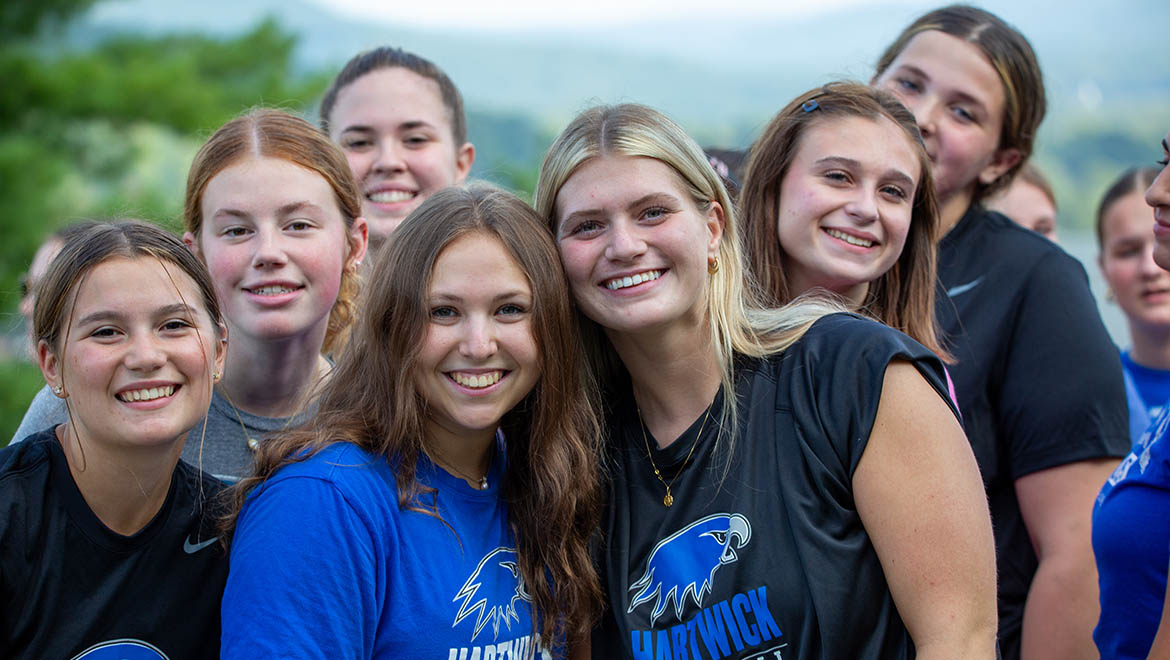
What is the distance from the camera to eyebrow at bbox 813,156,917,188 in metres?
2.84

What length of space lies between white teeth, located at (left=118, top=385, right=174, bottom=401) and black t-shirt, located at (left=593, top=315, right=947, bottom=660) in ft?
3.56

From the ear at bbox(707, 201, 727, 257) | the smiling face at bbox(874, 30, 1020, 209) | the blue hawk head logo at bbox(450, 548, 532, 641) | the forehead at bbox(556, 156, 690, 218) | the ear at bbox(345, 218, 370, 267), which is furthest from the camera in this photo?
the smiling face at bbox(874, 30, 1020, 209)

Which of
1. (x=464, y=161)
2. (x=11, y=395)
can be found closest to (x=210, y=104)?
(x=11, y=395)

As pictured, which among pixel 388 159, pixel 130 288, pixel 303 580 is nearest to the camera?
pixel 303 580

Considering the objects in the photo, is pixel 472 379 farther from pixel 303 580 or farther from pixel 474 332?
pixel 303 580

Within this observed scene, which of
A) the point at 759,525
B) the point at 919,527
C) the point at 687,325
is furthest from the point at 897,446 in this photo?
the point at 687,325

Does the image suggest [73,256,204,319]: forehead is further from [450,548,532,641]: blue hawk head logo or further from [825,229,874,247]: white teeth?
[825,229,874,247]: white teeth

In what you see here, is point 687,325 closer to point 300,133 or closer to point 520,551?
point 520,551

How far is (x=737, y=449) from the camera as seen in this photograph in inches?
91.9

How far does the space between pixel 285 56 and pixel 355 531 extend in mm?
13157

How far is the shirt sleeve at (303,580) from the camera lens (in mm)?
1988

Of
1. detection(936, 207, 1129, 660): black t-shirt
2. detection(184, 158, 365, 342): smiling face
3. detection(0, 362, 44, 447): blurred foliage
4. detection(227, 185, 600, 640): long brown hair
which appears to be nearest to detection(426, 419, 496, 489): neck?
detection(227, 185, 600, 640): long brown hair

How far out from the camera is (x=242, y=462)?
2746mm

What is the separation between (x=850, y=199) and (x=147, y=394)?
185 cm
